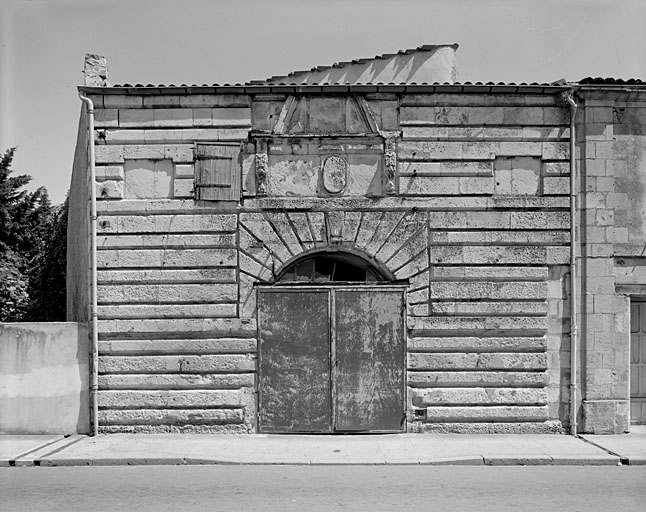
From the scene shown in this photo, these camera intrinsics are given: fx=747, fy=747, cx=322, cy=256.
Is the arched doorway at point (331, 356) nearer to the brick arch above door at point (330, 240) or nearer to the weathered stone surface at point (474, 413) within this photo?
the brick arch above door at point (330, 240)

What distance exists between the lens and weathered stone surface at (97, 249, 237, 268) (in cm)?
1246

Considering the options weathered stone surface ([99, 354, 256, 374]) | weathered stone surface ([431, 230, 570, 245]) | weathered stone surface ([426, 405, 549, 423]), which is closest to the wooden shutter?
weathered stone surface ([99, 354, 256, 374])

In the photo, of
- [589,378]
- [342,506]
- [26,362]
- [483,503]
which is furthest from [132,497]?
[589,378]

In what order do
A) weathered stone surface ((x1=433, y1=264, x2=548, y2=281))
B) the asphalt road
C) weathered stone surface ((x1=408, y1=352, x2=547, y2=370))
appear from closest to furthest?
the asphalt road < weathered stone surface ((x1=408, y1=352, x2=547, y2=370)) < weathered stone surface ((x1=433, y1=264, x2=548, y2=281))

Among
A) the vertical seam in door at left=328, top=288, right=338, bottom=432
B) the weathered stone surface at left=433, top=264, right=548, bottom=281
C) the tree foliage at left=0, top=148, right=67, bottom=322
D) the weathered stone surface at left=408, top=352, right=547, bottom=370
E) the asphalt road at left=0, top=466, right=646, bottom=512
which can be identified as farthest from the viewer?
the tree foliage at left=0, top=148, right=67, bottom=322

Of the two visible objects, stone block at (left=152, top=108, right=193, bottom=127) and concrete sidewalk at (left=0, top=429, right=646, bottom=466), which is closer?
concrete sidewalk at (left=0, top=429, right=646, bottom=466)

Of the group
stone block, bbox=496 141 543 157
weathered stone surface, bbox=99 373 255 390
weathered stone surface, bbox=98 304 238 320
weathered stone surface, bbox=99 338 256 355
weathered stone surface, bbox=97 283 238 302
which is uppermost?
stone block, bbox=496 141 543 157

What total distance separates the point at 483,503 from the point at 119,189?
25.5 ft

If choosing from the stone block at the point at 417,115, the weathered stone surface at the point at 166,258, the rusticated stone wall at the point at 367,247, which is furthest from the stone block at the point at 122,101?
the stone block at the point at 417,115

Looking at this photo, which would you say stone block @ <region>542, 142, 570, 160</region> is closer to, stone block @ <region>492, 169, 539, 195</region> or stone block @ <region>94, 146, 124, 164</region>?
stone block @ <region>492, 169, 539, 195</region>

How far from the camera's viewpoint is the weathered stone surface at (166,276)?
12453 mm

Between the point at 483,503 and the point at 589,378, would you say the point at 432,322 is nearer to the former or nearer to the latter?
the point at 589,378

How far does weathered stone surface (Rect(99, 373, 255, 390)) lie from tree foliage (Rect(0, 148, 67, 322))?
18.3 meters

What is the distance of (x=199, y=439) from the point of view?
11836 mm
